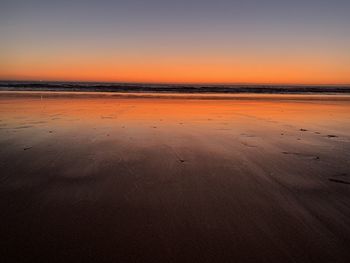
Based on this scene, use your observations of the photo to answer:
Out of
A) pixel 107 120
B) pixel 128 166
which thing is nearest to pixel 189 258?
pixel 128 166

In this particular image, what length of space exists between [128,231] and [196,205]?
738mm

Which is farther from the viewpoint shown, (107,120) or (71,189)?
(107,120)

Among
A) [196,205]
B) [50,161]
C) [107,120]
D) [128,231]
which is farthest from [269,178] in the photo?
[107,120]

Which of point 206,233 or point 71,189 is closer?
point 206,233

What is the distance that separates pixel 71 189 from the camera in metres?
3.20

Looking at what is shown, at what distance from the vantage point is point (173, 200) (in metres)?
2.98

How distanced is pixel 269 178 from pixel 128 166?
68.9 inches

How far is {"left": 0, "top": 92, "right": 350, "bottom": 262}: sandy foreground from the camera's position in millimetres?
2117

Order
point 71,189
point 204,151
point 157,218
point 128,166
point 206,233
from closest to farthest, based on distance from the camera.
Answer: point 206,233 → point 157,218 → point 71,189 → point 128,166 → point 204,151

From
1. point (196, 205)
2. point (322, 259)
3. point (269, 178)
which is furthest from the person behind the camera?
point (269, 178)

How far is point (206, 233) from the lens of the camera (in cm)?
233

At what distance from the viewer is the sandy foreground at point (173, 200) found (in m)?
2.12

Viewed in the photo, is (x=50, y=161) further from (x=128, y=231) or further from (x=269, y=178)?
(x=269, y=178)

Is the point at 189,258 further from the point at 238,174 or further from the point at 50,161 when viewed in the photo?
the point at 50,161
